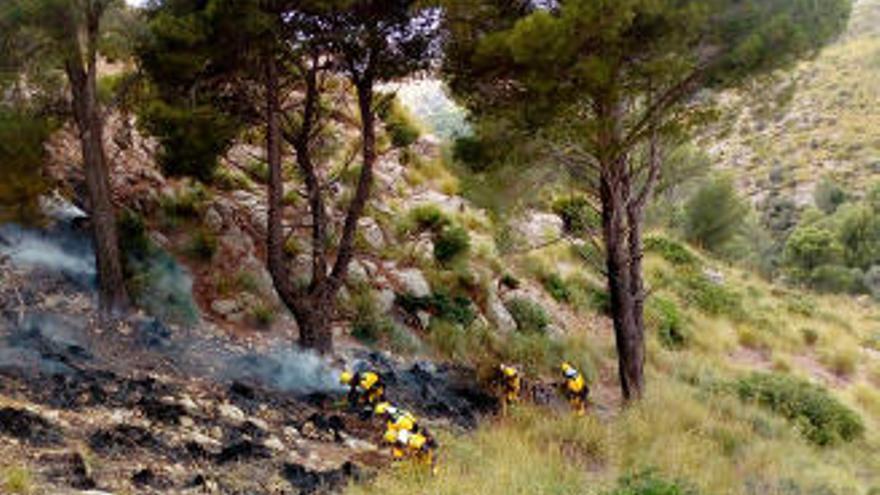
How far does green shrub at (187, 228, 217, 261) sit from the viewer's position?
12.0 meters

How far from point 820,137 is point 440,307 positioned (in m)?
68.5

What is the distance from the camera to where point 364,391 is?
870 centimetres

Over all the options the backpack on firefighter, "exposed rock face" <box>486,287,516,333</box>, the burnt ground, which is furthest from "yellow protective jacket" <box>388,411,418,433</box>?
"exposed rock face" <box>486,287,516,333</box>

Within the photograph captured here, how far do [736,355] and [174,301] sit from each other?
38.9ft

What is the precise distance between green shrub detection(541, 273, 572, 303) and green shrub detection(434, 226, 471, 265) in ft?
8.51

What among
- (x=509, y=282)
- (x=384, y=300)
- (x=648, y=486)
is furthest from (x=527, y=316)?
(x=648, y=486)

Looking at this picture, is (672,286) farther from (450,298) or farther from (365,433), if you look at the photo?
(365,433)

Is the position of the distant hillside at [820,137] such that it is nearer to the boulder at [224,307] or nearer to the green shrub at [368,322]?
the green shrub at [368,322]

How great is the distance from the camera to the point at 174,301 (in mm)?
10562

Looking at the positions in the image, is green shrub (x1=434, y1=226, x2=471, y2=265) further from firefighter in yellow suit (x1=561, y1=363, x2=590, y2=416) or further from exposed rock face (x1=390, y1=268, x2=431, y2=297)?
firefighter in yellow suit (x1=561, y1=363, x2=590, y2=416)

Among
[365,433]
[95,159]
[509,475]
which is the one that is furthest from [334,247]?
[509,475]

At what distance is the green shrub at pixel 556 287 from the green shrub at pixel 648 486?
31.7 feet

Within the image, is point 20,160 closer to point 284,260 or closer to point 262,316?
point 284,260

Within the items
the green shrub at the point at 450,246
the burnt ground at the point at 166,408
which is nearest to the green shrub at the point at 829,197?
the green shrub at the point at 450,246
